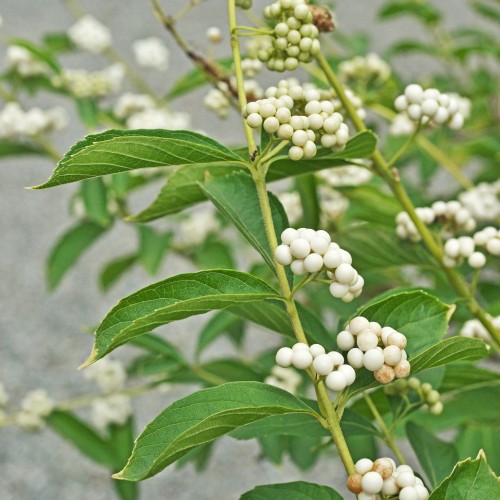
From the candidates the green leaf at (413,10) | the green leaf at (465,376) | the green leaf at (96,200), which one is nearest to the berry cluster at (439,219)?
the green leaf at (465,376)

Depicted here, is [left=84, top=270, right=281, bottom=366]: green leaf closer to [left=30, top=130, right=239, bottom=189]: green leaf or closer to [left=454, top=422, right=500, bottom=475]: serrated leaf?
[left=30, top=130, right=239, bottom=189]: green leaf

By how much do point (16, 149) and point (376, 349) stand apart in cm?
90

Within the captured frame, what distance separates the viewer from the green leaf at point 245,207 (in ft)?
1.57

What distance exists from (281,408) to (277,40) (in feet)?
0.86

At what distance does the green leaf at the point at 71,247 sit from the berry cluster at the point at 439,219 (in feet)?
2.03

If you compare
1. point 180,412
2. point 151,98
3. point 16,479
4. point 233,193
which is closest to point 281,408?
point 180,412

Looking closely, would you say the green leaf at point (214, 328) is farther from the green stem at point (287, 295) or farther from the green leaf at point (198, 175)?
the green stem at point (287, 295)

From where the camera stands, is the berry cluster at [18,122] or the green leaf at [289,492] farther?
the berry cluster at [18,122]

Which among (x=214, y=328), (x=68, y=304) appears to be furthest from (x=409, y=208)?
(x=68, y=304)

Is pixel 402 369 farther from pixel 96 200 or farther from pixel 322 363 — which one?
pixel 96 200

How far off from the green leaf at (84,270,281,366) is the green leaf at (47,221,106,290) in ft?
2.50

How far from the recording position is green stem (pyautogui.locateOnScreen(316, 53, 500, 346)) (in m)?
0.58

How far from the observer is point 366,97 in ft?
3.46

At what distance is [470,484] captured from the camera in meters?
0.40
